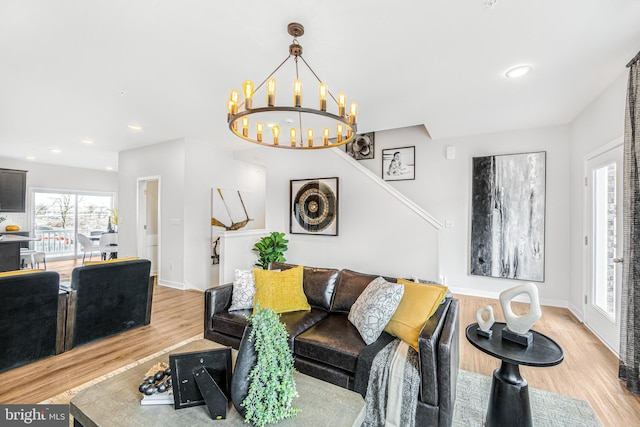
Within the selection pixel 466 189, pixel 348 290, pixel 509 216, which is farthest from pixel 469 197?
pixel 348 290

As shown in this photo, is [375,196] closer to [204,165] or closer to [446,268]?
[446,268]

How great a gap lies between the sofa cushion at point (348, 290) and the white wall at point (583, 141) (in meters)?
2.75

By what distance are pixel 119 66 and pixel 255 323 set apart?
2806 millimetres

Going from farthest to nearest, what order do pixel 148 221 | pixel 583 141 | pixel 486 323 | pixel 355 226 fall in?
1. pixel 148 221
2. pixel 355 226
3. pixel 583 141
4. pixel 486 323

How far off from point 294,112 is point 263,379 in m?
2.63

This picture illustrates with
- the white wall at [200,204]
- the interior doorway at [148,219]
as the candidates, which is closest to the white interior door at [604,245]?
the white wall at [200,204]

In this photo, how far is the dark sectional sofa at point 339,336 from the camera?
1.65 meters

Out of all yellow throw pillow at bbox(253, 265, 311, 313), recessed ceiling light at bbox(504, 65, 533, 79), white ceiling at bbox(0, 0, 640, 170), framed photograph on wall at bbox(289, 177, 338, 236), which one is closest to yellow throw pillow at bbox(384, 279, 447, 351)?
Result: yellow throw pillow at bbox(253, 265, 311, 313)

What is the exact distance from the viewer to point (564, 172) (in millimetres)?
4211

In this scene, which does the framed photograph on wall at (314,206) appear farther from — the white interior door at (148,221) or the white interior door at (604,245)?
the white interior door at (604,245)

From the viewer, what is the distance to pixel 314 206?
4727 mm

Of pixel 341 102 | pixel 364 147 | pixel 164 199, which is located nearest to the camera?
pixel 341 102

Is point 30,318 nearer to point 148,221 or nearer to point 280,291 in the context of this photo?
point 280,291

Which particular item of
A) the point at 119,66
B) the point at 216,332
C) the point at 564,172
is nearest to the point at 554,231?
the point at 564,172
